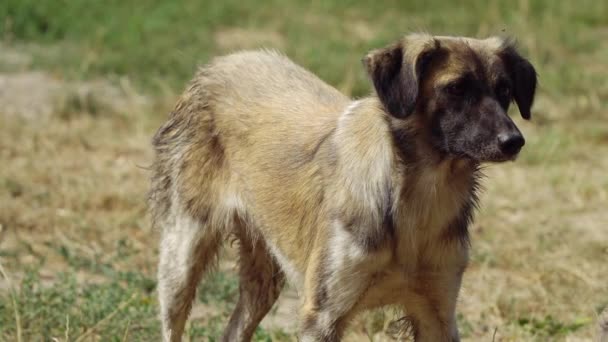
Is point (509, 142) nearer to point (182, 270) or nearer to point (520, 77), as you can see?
point (520, 77)

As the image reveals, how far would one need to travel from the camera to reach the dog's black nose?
4883 millimetres

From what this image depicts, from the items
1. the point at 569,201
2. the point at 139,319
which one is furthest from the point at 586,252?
the point at 139,319

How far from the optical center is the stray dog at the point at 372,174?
5.11m

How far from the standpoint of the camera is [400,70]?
5160 mm

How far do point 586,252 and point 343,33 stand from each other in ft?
18.2

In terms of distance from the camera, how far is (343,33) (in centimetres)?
1312

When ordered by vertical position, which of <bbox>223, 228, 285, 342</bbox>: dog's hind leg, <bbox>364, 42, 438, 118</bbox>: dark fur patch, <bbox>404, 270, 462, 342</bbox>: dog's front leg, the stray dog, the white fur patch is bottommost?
<bbox>223, 228, 285, 342</bbox>: dog's hind leg

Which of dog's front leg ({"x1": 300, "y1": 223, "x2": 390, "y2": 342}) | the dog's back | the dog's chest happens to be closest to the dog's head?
the dog's chest

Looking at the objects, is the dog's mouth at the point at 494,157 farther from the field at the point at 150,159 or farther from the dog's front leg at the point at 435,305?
the field at the point at 150,159

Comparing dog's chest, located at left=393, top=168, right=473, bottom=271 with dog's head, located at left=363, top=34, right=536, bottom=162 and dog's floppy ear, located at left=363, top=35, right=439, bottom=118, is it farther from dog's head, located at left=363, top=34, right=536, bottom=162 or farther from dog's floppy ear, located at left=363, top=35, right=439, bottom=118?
dog's floppy ear, located at left=363, top=35, right=439, bottom=118

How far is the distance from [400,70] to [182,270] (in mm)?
1775

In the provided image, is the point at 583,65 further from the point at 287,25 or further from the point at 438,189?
the point at 438,189

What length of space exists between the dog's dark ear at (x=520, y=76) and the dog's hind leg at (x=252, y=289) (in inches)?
64.8

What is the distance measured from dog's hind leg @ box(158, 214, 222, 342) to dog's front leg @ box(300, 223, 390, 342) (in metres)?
1.10
